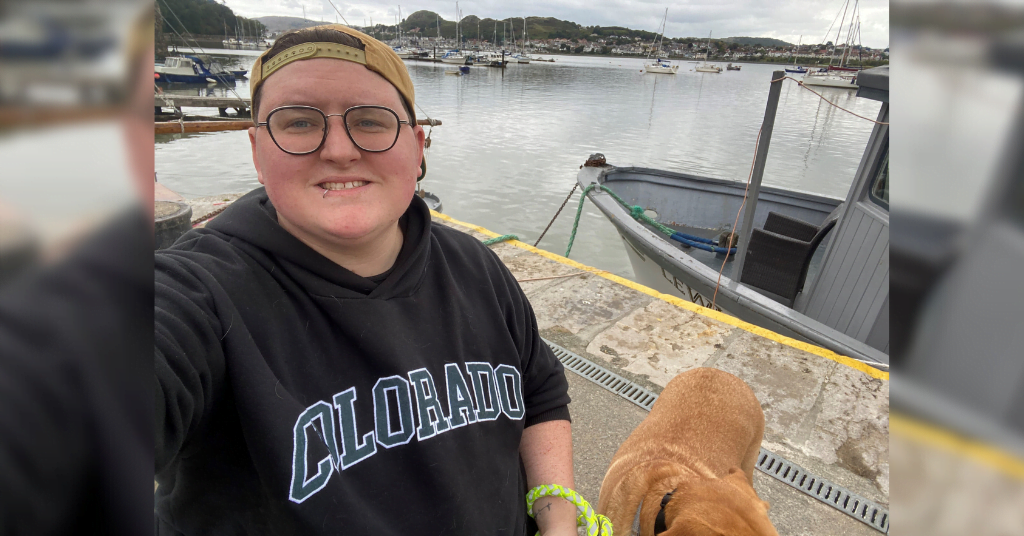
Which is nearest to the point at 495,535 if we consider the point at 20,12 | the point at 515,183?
the point at 20,12

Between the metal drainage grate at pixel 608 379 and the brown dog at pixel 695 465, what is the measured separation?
53cm

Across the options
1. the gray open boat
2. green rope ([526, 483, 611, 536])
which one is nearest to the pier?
the gray open boat

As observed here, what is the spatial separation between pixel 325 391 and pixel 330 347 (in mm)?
109

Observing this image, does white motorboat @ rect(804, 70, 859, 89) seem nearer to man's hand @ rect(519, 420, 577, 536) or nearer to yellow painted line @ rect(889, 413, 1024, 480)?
man's hand @ rect(519, 420, 577, 536)

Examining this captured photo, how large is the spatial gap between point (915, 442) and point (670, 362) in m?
3.65

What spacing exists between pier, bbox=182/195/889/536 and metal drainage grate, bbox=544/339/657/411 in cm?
4

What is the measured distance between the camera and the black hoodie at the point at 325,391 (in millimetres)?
1101

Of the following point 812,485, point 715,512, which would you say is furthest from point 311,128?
point 812,485

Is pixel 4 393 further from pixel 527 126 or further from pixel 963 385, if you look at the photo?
pixel 527 126

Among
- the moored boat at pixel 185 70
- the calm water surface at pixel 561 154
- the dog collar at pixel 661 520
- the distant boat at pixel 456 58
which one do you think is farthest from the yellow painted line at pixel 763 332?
the distant boat at pixel 456 58

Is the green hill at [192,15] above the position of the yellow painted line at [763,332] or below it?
above

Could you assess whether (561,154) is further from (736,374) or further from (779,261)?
(736,374)

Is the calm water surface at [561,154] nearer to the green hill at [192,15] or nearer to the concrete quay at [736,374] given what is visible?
the concrete quay at [736,374]

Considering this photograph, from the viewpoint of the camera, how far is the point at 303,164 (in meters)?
1.25
